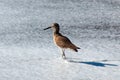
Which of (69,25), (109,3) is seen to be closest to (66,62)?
(69,25)

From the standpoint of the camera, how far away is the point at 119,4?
1130 cm

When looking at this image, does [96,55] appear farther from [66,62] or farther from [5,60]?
[5,60]

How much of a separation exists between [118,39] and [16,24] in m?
2.27

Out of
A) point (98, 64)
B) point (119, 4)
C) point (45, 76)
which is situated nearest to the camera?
point (45, 76)

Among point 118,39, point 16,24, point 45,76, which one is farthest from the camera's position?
point 16,24

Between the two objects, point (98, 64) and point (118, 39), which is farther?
point (118, 39)

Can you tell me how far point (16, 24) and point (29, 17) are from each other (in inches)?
27.8

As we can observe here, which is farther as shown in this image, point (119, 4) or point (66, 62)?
point (119, 4)

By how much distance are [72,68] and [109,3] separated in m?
4.76

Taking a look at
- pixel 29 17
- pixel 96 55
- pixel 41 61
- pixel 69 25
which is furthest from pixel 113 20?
pixel 41 61

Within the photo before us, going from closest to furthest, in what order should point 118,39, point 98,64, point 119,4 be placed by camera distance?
1. point 98,64
2. point 118,39
3. point 119,4

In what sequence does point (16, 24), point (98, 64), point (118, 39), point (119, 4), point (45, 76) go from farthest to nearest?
point (119, 4) < point (16, 24) < point (118, 39) < point (98, 64) < point (45, 76)

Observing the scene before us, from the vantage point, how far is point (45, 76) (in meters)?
6.49

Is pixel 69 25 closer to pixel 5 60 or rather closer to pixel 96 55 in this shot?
pixel 96 55
